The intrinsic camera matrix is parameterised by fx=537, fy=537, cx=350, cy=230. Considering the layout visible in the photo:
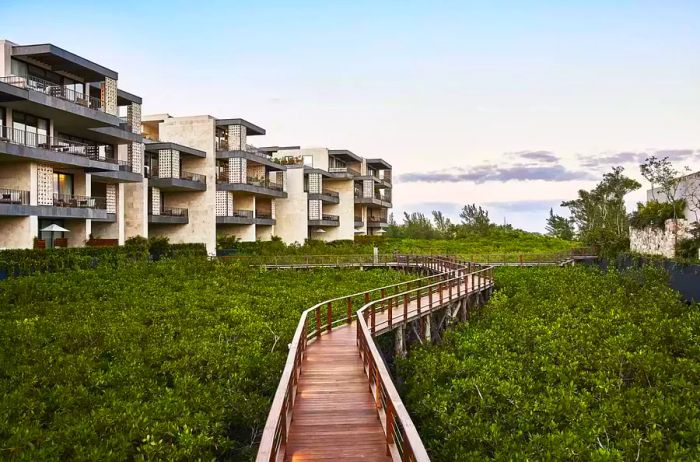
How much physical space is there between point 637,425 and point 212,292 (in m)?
18.1

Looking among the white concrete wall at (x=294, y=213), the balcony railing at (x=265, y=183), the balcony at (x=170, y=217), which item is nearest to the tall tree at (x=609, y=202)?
the white concrete wall at (x=294, y=213)

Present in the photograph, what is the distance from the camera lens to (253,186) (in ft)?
152

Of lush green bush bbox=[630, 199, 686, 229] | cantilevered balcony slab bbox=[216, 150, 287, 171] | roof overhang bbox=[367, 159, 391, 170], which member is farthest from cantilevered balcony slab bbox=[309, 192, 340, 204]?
lush green bush bbox=[630, 199, 686, 229]

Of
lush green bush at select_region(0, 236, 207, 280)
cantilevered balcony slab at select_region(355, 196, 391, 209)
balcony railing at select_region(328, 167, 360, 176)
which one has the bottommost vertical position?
lush green bush at select_region(0, 236, 207, 280)

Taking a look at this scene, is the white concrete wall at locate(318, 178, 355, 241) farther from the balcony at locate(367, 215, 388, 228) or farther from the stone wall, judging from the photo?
the stone wall

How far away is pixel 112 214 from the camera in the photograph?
33.6 meters

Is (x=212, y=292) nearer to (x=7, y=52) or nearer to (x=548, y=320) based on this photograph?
(x=548, y=320)

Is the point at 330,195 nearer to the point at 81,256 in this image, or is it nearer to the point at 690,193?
the point at 81,256

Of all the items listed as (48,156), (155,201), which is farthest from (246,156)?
(48,156)

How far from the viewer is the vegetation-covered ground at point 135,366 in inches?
359

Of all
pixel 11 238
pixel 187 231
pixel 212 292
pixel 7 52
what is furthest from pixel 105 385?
pixel 187 231

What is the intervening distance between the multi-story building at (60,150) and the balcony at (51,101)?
45 mm

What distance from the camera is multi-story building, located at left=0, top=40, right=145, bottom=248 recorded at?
86.0ft

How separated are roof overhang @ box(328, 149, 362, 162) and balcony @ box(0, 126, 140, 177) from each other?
107 feet
